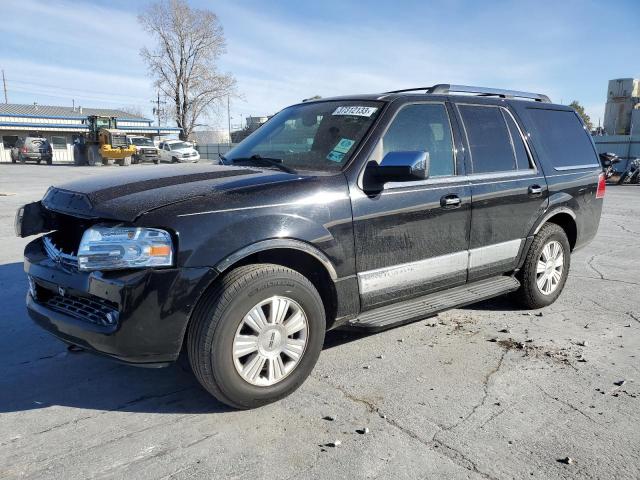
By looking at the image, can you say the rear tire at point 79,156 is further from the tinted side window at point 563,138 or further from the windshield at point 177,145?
the tinted side window at point 563,138

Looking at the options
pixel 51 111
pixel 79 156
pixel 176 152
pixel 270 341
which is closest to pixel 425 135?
pixel 270 341

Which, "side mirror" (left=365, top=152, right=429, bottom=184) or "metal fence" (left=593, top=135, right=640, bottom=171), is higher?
"metal fence" (left=593, top=135, right=640, bottom=171)

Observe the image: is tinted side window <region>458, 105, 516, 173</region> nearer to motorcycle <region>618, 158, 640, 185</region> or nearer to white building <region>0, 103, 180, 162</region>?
motorcycle <region>618, 158, 640, 185</region>

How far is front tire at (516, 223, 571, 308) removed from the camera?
4704mm

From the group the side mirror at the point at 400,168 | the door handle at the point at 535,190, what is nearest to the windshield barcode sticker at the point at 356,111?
the side mirror at the point at 400,168

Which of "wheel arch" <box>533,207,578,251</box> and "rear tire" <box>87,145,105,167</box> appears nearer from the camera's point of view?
"wheel arch" <box>533,207,578,251</box>

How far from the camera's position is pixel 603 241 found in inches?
331

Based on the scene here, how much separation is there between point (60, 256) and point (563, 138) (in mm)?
4574

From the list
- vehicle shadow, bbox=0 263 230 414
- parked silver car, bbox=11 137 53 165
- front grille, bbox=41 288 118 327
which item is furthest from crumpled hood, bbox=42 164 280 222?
parked silver car, bbox=11 137 53 165

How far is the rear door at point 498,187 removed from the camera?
414 centimetres

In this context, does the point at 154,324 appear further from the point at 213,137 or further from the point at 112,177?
the point at 213,137

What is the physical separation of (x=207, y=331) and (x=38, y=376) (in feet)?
4.89

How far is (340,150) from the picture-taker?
3594 millimetres

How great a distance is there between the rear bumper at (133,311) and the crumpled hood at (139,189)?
338 mm
